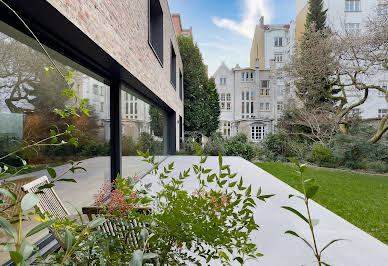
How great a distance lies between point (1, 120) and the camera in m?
1.94

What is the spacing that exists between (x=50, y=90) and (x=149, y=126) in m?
4.69

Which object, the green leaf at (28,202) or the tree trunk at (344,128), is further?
the tree trunk at (344,128)

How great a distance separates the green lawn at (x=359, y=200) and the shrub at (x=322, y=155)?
2257 millimetres

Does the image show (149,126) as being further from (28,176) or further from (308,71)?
(308,71)

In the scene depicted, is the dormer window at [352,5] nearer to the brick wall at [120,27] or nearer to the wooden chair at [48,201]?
the brick wall at [120,27]

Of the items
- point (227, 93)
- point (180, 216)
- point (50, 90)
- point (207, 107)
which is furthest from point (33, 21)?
point (227, 93)

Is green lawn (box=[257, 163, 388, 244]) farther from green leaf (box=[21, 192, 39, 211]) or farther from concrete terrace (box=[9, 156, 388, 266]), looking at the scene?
green leaf (box=[21, 192, 39, 211])

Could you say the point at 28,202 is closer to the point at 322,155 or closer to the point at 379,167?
the point at 379,167

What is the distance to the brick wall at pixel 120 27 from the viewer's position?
2.26m

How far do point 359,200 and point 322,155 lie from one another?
5.65 m

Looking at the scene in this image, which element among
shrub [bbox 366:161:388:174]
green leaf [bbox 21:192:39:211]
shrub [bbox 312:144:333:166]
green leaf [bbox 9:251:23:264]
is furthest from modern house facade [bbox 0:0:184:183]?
shrub [bbox 366:161:388:174]

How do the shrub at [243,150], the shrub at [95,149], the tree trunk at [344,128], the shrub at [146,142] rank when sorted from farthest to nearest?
1. the shrub at [243,150]
2. the tree trunk at [344,128]
3. the shrub at [146,142]
4. the shrub at [95,149]

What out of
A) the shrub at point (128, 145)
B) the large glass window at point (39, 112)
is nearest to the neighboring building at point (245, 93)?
the shrub at point (128, 145)

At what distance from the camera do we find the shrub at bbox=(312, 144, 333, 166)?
10266 mm
